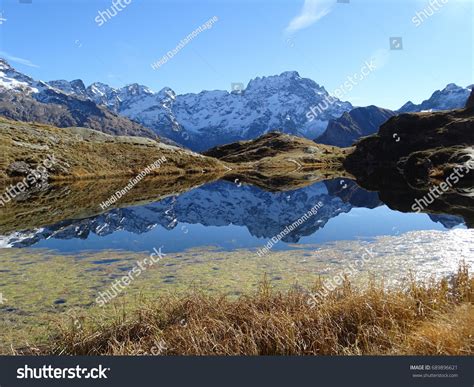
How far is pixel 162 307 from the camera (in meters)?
14.0

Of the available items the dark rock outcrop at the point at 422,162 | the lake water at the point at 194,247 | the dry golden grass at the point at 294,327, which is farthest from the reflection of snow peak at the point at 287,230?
the dry golden grass at the point at 294,327

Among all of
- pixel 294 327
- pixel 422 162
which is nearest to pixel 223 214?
pixel 294 327

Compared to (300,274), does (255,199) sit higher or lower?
higher

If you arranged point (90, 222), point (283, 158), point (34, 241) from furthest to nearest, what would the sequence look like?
point (283, 158) < point (90, 222) < point (34, 241)

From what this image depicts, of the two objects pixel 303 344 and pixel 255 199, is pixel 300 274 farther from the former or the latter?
pixel 255 199

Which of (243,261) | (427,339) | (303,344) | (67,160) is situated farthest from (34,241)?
(67,160)

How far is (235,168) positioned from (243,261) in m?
140

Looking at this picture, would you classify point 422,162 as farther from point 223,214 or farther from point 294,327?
point 294,327

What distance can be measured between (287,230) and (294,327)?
24932mm

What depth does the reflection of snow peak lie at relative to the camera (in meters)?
27.8

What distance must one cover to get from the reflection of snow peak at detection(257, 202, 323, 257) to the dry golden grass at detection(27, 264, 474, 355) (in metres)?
13.2

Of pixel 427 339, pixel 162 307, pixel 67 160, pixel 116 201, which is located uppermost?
pixel 67 160

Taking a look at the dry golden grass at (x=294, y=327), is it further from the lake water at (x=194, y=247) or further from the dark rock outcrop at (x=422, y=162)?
the dark rock outcrop at (x=422, y=162)

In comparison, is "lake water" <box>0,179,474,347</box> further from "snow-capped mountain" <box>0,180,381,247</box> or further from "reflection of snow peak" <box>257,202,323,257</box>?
"reflection of snow peak" <box>257,202,323,257</box>
